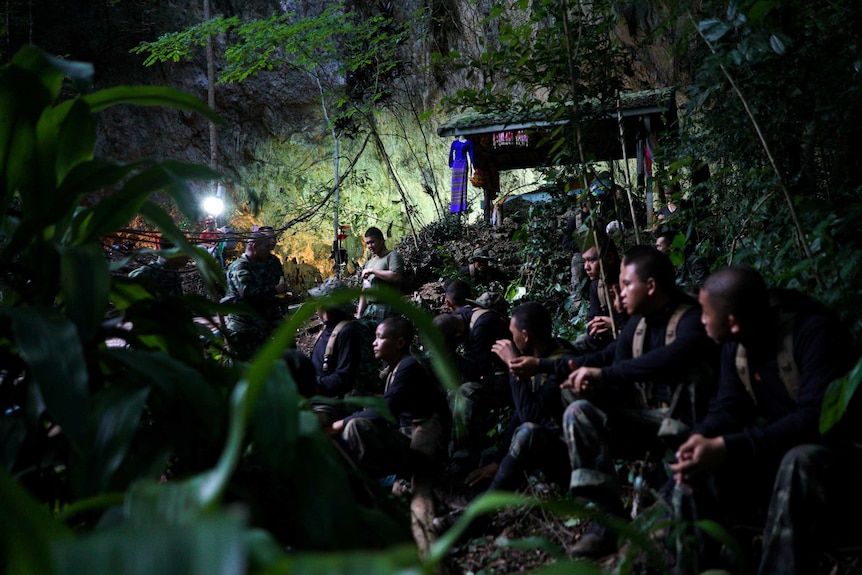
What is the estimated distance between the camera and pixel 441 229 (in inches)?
470

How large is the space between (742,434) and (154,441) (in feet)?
5.77

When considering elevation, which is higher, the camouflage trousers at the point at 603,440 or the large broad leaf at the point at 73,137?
the large broad leaf at the point at 73,137

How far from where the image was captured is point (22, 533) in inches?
32.4

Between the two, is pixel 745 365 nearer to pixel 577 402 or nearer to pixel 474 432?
pixel 577 402

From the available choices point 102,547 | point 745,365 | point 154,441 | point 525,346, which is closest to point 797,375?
point 745,365

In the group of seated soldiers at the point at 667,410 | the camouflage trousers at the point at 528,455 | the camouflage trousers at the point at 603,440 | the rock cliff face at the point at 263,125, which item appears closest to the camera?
the group of seated soldiers at the point at 667,410

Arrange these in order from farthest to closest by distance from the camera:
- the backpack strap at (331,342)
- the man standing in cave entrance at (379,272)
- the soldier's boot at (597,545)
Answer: the man standing in cave entrance at (379,272) → the backpack strap at (331,342) → the soldier's boot at (597,545)

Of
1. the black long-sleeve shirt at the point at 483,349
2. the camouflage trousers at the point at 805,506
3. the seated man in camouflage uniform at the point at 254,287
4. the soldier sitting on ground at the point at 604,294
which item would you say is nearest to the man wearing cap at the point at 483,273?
the seated man in camouflage uniform at the point at 254,287

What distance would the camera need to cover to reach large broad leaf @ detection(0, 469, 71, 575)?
0.80 m

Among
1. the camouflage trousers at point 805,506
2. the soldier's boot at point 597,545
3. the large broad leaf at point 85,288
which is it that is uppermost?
the large broad leaf at point 85,288

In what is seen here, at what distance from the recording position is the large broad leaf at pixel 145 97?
5.33ft

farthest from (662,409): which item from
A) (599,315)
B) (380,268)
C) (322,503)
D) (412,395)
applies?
(380,268)

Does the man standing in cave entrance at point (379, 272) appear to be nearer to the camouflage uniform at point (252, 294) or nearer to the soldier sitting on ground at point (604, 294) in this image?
the camouflage uniform at point (252, 294)

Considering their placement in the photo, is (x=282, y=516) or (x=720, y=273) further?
(x=720, y=273)
